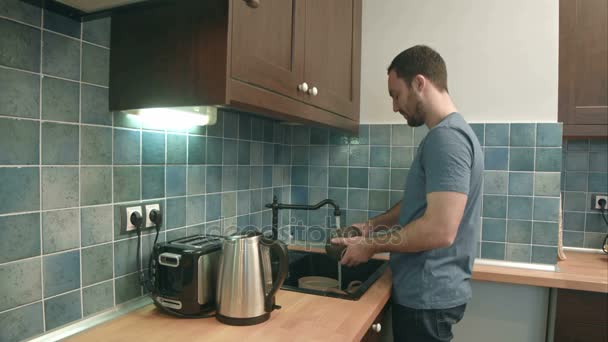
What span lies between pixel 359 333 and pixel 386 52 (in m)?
1.38

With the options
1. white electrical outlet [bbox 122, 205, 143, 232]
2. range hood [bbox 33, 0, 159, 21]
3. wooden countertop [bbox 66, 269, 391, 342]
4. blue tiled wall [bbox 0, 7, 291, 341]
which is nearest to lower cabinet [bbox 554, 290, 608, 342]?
wooden countertop [bbox 66, 269, 391, 342]

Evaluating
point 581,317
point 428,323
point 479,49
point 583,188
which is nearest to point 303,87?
point 428,323

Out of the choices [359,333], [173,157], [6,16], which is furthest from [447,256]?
[6,16]

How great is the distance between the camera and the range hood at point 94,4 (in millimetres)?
863

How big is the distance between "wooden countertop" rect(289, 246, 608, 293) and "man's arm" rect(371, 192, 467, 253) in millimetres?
564

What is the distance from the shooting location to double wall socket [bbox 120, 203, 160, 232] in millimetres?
1074

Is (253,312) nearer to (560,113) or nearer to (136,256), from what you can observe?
(136,256)

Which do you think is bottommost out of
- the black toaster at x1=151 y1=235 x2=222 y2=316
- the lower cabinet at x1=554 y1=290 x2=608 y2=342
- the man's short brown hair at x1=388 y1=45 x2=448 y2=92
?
the lower cabinet at x1=554 y1=290 x2=608 y2=342

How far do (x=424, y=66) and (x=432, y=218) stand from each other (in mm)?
538

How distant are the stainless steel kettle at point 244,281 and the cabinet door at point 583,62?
151 centimetres

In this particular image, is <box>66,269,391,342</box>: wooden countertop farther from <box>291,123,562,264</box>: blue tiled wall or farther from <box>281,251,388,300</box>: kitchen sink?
<box>291,123,562,264</box>: blue tiled wall

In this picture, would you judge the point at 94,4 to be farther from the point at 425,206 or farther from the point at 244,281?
the point at 425,206

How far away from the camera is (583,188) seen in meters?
2.00

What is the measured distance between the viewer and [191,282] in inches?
40.8
